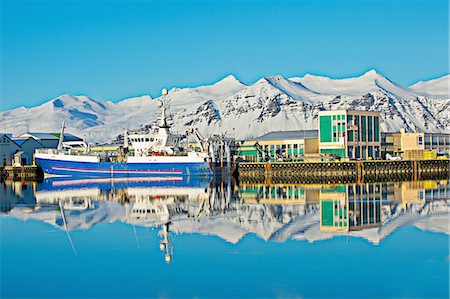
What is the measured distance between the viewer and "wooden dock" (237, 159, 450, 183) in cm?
5097

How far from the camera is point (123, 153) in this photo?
200ft

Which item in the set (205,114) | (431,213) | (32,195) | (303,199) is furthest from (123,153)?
(205,114)

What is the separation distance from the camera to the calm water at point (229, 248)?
13.3 m

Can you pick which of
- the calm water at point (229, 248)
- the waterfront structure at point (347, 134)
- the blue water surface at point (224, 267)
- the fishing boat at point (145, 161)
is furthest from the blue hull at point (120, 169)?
the blue water surface at point (224, 267)

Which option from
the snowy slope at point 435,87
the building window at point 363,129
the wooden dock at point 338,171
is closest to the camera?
the wooden dock at point 338,171

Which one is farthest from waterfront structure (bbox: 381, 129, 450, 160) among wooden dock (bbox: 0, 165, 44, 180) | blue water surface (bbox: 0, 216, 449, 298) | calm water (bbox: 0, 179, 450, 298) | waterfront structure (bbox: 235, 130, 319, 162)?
blue water surface (bbox: 0, 216, 449, 298)

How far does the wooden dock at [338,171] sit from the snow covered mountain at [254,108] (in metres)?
87.5

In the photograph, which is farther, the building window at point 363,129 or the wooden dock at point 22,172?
the building window at point 363,129

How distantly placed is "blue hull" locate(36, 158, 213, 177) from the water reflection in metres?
13.2

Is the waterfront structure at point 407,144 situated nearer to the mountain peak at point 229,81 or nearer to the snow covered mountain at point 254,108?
the snow covered mountain at point 254,108

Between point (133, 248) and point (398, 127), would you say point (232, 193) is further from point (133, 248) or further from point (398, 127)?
point (398, 127)

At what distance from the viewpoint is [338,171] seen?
5178 centimetres

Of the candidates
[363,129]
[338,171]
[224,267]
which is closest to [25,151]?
[338,171]

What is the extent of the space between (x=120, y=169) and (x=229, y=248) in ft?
125
